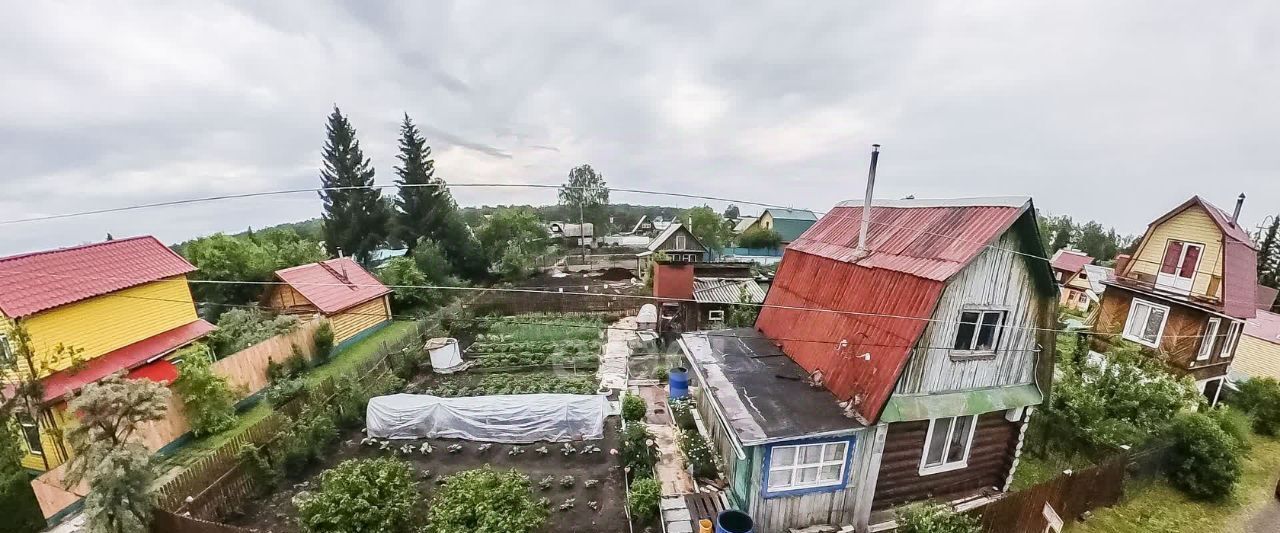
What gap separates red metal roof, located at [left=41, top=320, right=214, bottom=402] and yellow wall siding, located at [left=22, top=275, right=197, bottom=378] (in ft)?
0.56

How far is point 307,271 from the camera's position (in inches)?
780

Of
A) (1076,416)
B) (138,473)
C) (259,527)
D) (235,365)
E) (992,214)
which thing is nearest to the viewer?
(138,473)

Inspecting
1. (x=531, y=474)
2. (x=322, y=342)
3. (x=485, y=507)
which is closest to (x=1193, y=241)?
(x=531, y=474)

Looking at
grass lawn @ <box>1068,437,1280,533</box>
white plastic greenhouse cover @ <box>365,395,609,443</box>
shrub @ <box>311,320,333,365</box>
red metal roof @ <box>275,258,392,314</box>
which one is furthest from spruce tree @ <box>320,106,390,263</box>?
grass lawn @ <box>1068,437,1280,533</box>

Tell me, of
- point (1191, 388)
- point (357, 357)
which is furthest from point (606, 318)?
point (1191, 388)

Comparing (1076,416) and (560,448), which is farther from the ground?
(1076,416)

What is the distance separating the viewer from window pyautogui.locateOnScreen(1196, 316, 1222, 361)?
42.6 ft

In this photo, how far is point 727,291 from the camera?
1961 cm

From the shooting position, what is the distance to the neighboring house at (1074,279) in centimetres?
2652

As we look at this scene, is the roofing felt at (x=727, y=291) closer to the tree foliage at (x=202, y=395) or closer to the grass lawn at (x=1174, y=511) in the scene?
the grass lawn at (x=1174, y=511)

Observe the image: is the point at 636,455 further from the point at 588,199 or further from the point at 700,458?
the point at 588,199

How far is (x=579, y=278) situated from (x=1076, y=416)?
31580mm

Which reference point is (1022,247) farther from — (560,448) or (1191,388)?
(560,448)

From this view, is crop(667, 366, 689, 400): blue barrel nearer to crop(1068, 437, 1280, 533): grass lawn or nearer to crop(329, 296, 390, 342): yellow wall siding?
crop(1068, 437, 1280, 533): grass lawn
